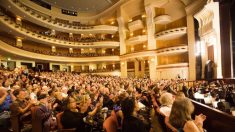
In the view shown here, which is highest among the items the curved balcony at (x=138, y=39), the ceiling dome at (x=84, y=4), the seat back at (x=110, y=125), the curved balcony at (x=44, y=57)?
the ceiling dome at (x=84, y=4)

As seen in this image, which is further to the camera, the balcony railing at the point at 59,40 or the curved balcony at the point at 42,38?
the balcony railing at the point at 59,40

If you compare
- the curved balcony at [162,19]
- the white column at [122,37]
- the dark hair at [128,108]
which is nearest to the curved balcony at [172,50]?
the curved balcony at [162,19]

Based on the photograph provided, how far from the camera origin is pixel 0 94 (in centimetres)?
406

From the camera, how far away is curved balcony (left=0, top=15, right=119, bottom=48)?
61.7 feet

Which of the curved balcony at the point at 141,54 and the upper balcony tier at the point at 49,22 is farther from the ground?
the upper balcony tier at the point at 49,22

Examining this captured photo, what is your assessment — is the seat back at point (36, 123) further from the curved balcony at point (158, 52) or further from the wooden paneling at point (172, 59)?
the wooden paneling at point (172, 59)

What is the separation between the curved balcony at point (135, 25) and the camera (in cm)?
2675

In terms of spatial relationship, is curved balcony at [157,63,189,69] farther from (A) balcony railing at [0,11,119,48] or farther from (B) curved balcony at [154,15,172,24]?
(A) balcony railing at [0,11,119,48]

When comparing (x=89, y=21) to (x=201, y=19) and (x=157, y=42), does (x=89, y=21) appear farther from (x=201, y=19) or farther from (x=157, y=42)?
(x=201, y=19)

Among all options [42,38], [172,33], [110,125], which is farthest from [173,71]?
[110,125]

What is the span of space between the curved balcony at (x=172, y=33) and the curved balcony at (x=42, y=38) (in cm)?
806

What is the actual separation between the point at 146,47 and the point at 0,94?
957 inches

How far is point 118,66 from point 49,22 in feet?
39.5

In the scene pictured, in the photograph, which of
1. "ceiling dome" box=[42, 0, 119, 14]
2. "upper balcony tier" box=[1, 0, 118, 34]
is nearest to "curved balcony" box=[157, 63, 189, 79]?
"upper balcony tier" box=[1, 0, 118, 34]
